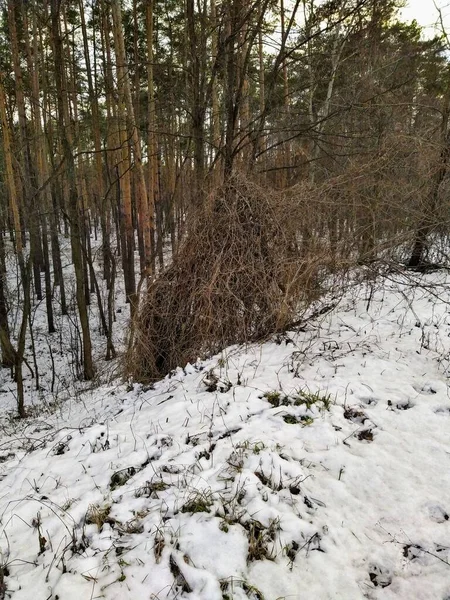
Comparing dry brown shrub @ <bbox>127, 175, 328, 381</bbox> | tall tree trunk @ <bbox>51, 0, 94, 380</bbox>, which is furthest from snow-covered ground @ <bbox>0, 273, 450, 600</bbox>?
tall tree trunk @ <bbox>51, 0, 94, 380</bbox>

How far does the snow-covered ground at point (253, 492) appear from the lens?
180cm

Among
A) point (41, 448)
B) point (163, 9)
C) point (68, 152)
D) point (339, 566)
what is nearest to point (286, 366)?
point (339, 566)

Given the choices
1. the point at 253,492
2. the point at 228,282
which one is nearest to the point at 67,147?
the point at 228,282

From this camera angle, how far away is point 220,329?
5031 millimetres

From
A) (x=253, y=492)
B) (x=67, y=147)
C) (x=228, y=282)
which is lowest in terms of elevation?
(x=253, y=492)

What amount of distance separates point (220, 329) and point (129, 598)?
3.49 m

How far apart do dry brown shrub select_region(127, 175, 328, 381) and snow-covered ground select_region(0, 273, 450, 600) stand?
3.48ft

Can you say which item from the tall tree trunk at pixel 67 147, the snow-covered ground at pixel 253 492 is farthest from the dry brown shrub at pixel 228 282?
the tall tree trunk at pixel 67 147

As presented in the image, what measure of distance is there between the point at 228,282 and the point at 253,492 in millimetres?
3173

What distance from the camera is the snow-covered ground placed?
5.90 feet

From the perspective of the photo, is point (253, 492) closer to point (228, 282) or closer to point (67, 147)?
point (228, 282)

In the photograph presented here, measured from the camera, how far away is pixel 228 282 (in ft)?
16.6

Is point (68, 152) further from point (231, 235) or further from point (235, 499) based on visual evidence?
point (235, 499)

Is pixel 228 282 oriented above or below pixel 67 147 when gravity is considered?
below
